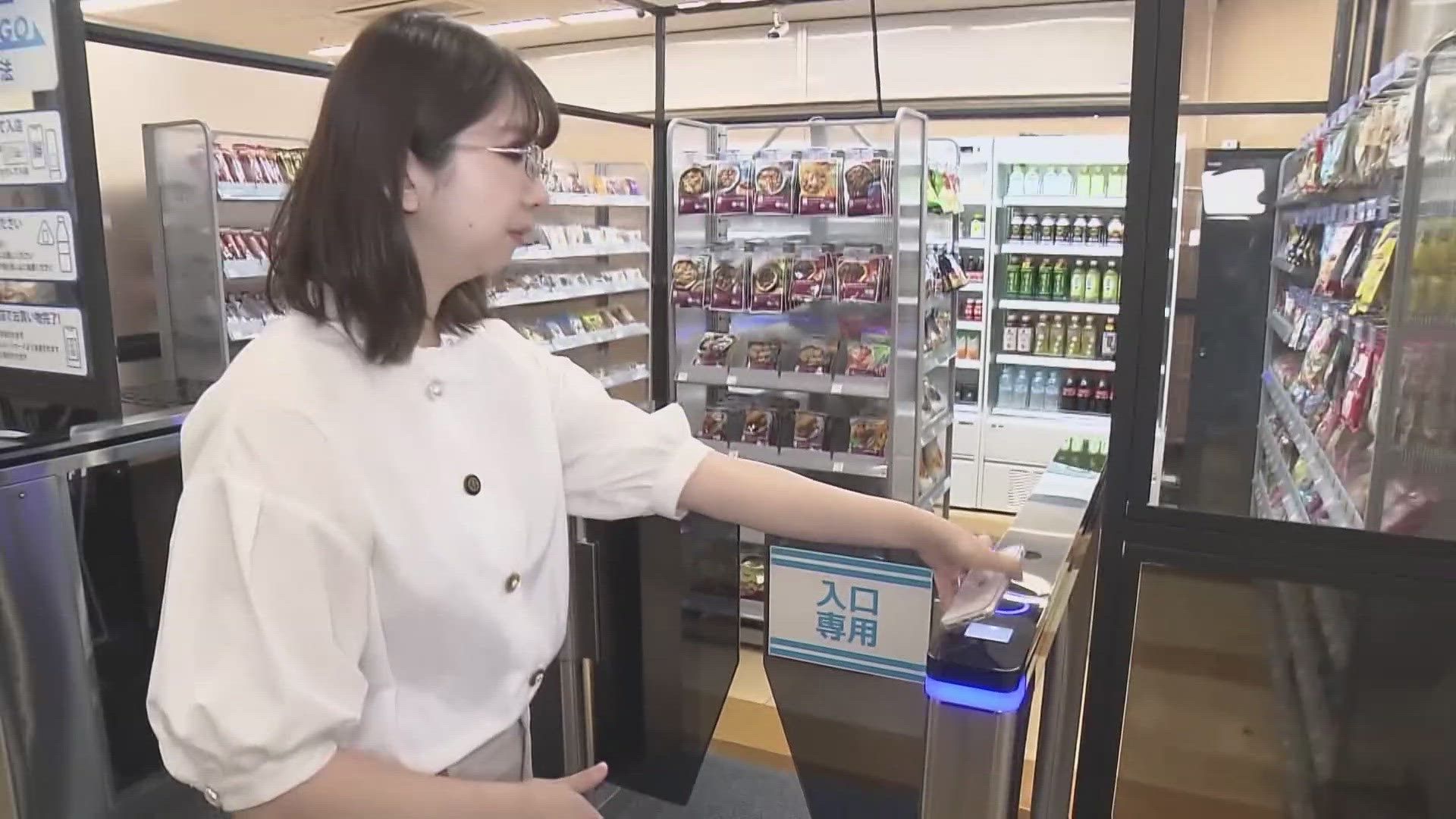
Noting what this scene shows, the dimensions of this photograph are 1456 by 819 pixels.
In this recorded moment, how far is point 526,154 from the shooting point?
1171mm

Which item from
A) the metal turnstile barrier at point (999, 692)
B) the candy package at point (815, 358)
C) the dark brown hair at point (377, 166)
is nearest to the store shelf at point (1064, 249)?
the candy package at point (815, 358)

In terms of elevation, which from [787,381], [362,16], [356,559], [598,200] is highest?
[362,16]

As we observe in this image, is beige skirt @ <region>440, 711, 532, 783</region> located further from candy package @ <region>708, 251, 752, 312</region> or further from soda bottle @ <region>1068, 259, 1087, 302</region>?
soda bottle @ <region>1068, 259, 1087, 302</region>

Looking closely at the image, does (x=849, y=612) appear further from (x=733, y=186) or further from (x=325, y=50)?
(x=325, y=50)

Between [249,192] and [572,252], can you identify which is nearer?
[249,192]

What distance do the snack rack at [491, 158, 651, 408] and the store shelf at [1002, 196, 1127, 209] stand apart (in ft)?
7.56

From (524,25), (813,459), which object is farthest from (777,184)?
(524,25)

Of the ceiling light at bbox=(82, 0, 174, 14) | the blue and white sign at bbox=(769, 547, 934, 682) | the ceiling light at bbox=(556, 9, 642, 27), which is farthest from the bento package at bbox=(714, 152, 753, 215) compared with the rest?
the ceiling light at bbox=(82, 0, 174, 14)

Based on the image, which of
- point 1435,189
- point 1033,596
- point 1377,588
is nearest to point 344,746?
point 1033,596

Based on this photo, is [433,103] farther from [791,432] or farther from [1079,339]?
[1079,339]

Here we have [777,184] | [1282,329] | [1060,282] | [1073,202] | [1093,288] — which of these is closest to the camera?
[1282,329]

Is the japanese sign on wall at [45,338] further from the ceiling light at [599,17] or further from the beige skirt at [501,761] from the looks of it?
the ceiling light at [599,17]

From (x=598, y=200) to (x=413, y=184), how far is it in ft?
14.5

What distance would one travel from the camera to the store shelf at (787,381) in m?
4.23
